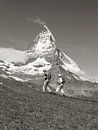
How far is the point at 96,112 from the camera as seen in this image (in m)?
37.6

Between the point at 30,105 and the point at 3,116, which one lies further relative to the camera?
the point at 30,105

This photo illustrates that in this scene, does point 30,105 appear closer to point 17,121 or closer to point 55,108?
point 55,108

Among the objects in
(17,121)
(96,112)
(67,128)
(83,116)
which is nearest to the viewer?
(17,121)

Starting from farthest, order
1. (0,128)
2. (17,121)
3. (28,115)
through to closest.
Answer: (28,115), (17,121), (0,128)

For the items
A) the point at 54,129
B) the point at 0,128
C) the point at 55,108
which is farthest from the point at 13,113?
the point at 55,108

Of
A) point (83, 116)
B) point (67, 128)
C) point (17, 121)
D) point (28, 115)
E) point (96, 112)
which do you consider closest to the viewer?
point (17, 121)

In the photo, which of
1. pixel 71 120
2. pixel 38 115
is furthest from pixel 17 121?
pixel 71 120

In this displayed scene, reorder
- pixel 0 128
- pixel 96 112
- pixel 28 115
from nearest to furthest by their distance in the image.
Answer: pixel 0 128, pixel 28 115, pixel 96 112

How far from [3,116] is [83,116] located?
35.1 ft

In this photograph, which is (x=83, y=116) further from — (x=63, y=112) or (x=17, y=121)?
(x=17, y=121)

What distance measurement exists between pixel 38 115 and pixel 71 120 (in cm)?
306

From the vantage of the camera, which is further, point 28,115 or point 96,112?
point 96,112

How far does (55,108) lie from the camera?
3488cm

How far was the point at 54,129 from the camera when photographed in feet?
80.8
